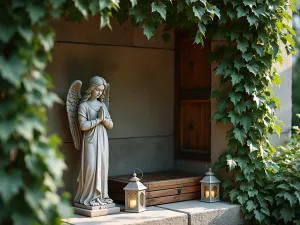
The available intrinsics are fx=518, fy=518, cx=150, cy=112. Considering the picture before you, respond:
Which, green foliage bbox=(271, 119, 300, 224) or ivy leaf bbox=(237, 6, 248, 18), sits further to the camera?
green foliage bbox=(271, 119, 300, 224)

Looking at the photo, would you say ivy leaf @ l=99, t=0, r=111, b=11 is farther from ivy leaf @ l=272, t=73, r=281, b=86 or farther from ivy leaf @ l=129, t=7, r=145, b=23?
ivy leaf @ l=272, t=73, r=281, b=86

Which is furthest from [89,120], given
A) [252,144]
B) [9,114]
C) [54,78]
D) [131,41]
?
[9,114]

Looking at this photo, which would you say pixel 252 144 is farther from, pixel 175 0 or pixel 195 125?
pixel 175 0

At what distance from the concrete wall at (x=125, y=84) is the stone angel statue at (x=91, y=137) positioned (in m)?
0.28

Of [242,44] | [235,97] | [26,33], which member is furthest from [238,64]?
[26,33]

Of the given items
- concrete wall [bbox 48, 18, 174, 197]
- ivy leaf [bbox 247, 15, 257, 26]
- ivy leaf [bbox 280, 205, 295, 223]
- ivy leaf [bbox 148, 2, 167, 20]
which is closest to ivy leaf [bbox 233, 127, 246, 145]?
ivy leaf [bbox 280, 205, 295, 223]

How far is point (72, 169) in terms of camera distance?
633 centimetres

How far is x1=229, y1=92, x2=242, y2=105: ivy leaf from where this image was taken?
20.4 ft

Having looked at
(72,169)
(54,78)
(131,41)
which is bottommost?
(72,169)

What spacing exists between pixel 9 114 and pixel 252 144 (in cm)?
362

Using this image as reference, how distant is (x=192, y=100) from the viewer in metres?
7.34

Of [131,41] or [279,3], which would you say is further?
[131,41]

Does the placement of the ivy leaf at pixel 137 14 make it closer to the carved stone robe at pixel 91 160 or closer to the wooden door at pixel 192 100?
the carved stone robe at pixel 91 160

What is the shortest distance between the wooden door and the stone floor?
1.03 m
